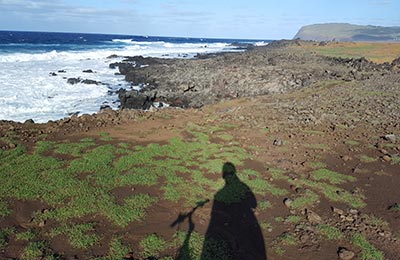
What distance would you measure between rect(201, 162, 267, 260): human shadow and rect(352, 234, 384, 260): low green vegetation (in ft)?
5.92

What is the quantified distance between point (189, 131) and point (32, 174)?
18.8 ft

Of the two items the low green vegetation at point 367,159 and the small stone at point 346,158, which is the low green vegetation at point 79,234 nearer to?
the small stone at point 346,158

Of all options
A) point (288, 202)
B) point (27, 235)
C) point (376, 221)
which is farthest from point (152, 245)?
point (376, 221)

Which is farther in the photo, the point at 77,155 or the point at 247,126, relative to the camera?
the point at 247,126

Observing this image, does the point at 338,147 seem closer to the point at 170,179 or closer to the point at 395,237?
the point at 395,237

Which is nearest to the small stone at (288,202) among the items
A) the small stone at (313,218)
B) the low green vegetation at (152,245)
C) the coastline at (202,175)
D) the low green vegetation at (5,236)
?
the coastline at (202,175)

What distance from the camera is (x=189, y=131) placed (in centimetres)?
1245

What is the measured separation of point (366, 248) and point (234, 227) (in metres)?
2.51

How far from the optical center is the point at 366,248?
6.29 metres

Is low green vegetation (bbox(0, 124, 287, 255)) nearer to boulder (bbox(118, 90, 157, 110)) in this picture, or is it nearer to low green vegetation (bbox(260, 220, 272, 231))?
low green vegetation (bbox(260, 220, 272, 231))

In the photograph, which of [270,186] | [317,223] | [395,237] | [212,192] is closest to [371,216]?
[395,237]

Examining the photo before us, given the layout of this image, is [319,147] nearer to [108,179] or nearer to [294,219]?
[294,219]

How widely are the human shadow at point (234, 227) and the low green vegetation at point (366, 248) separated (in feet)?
5.92

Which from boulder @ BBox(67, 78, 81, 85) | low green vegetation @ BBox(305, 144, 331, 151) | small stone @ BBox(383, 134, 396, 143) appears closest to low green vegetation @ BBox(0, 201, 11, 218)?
low green vegetation @ BBox(305, 144, 331, 151)
